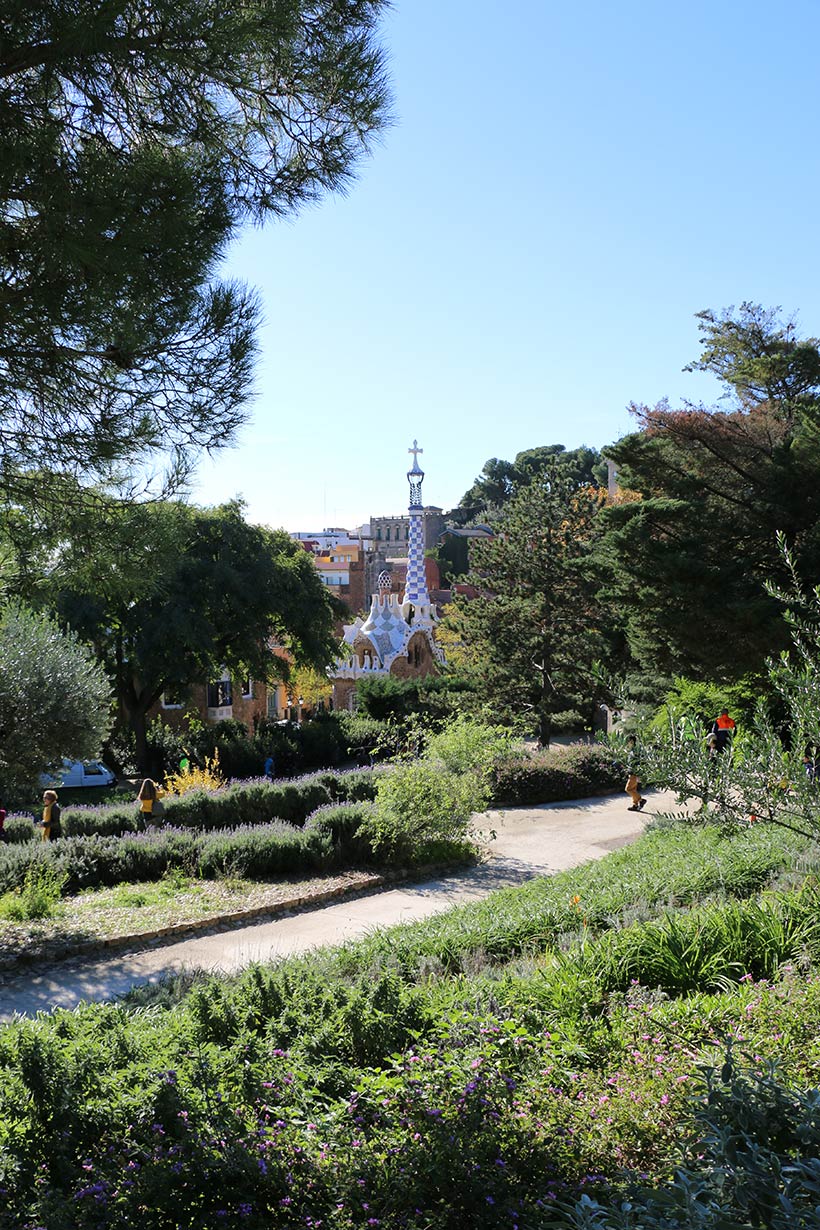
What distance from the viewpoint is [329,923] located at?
11.7 m

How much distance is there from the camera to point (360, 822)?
15336 millimetres

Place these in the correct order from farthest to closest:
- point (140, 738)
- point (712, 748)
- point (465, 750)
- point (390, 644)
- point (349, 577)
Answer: point (349, 577)
point (390, 644)
point (140, 738)
point (465, 750)
point (712, 748)

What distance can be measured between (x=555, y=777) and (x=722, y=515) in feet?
22.5

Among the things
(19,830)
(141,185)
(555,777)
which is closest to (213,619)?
(555,777)

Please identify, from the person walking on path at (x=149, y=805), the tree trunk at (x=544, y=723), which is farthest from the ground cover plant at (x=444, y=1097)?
the tree trunk at (x=544, y=723)

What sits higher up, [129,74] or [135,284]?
[129,74]

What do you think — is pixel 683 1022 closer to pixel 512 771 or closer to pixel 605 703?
pixel 512 771

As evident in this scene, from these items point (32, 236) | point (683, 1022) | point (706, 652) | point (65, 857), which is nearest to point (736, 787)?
point (683, 1022)

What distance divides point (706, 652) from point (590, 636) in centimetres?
843

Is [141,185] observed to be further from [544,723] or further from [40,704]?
[544,723]

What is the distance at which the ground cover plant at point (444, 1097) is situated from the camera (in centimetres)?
365

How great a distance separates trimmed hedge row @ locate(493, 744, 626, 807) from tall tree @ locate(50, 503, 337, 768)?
11251 millimetres

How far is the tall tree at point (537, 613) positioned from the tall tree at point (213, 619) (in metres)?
6.42

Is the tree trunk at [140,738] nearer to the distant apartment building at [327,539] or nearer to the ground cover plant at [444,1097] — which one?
the ground cover plant at [444,1097]
